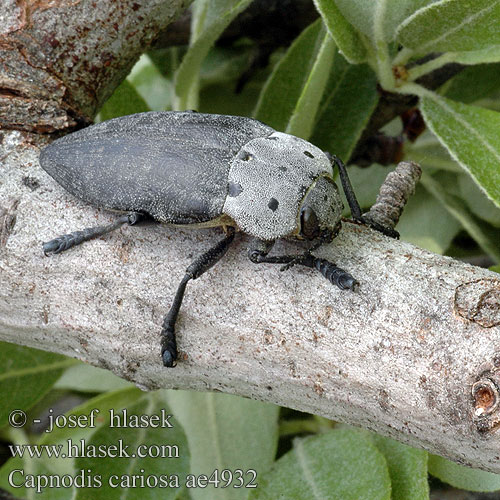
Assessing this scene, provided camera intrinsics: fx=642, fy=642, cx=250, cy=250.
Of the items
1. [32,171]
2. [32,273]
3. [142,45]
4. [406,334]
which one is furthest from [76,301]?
[142,45]

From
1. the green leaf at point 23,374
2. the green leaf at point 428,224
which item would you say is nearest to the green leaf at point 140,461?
the green leaf at point 23,374

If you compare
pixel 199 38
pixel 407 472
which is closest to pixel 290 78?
pixel 199 38

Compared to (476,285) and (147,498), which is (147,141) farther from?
(147,498)

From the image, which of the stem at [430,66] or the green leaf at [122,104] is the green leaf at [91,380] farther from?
the stem at [430,66]

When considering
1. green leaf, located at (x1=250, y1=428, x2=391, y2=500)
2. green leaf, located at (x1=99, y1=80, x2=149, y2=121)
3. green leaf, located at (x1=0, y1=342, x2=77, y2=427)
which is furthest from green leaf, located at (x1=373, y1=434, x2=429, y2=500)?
green leaf, located at (x1=99, y1=80, x2=149, y2=121)

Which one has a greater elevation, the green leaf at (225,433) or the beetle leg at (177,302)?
the beetle leg at (177,302)

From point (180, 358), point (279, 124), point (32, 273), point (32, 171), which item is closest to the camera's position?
point (180, 358)

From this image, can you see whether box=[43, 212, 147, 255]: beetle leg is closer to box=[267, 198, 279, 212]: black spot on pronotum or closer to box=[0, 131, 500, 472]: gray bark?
box=[0, 131, 500, 472]: gray bark

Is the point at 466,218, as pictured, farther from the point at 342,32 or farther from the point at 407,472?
the point at 407,472
